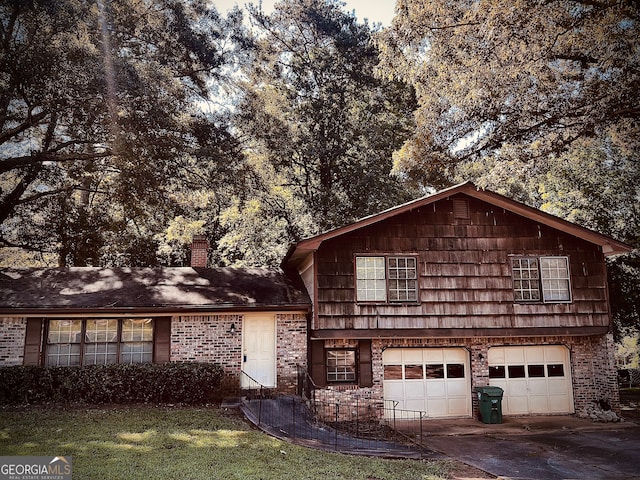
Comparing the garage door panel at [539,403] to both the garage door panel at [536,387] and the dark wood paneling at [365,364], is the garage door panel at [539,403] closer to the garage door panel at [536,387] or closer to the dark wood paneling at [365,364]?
the garage door panel at [536,387]

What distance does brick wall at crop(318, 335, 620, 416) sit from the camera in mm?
15539

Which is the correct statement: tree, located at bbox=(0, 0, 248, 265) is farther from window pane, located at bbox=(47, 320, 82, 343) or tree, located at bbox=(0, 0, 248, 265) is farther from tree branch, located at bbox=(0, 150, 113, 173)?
window pane, located at bbox=(47, 320, 82, 343)

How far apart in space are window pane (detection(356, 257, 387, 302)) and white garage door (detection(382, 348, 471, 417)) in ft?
5.92

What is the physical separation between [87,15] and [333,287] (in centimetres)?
1185

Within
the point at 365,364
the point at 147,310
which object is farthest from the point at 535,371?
the point at 147,310

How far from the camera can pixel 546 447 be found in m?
12.1

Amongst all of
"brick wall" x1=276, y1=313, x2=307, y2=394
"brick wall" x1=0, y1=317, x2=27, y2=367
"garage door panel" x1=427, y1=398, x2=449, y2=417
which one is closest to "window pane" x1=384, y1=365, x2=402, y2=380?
"garage door panel" x1=427, y1=398, x2=449, y2=417

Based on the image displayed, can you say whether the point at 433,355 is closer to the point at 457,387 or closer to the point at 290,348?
the point at 457,387

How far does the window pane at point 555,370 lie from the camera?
54.1 feet

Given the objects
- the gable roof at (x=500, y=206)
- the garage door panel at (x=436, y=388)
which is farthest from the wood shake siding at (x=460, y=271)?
the garage door panel at (x=436, y=388)

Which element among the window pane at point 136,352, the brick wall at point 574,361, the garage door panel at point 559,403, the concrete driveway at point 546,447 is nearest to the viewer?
the concrete driveway at point 546,447

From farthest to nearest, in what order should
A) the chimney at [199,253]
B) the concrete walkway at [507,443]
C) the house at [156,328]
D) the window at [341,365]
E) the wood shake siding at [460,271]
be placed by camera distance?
the chimney at [199,253]
the window at [341,365]
the wood shake siding at [460,271]
the house at [156,328]
the concrete walkway at [507,443]

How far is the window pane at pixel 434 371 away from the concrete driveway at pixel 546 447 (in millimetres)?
1592

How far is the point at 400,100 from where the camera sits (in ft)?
90.5
